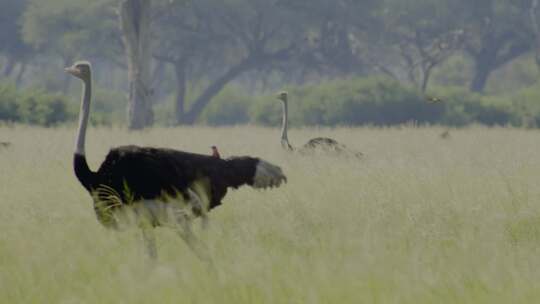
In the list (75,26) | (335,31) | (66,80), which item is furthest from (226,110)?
(66,80)

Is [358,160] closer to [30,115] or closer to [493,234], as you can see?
[493,234]

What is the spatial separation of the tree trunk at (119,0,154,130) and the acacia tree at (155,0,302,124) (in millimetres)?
Answer: 13993

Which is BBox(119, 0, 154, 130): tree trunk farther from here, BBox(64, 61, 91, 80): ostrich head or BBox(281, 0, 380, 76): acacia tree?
BBox(64, 61, 91, 80): ostrich head

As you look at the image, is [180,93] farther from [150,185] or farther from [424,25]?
[150,185]

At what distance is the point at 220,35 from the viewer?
4503cm

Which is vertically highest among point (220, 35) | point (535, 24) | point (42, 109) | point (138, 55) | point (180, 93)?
point (535, 24)

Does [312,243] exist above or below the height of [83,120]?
below

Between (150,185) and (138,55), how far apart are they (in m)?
22.3

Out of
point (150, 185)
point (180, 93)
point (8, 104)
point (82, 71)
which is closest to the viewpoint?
point (150, 185)

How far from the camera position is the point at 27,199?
877 centimetres

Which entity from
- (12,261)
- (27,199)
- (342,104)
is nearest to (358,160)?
(27,199)

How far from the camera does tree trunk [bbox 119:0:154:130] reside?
2797 centimetres

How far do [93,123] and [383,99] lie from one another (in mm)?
11130

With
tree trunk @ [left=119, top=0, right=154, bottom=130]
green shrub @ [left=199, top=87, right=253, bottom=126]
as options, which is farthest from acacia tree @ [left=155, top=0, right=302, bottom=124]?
tree trunk @ [left=119, top=0, right=154, bottom=130]
